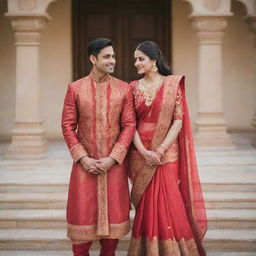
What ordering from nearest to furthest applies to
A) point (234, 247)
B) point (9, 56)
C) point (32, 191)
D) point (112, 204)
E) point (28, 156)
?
point (112, 204) < point (234, 247) < point (32, 191) < point (28, 156) < point (9, 56)

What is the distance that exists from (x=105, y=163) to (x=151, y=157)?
37 centimetres

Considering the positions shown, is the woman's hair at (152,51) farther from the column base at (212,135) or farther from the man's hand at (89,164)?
the column base at (212,135)

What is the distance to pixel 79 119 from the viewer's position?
13.0ft

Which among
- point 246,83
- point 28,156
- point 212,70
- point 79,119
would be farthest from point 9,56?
point 79,119

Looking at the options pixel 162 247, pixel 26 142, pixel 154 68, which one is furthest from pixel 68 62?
pixel 162 247

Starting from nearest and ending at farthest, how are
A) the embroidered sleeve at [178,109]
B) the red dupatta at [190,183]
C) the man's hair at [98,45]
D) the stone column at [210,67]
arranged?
the man's hair at [98,45], the embroidered sleeve at [178,109], the red dupatta at [190,183], the stone column at [210,67]

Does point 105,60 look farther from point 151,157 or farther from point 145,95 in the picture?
point 151,157

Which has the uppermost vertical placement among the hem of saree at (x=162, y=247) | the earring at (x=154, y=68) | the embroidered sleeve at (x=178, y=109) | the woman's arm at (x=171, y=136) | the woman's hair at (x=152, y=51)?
the woman's hair at (x=152, y=51)

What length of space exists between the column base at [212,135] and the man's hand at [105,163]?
11.5ft

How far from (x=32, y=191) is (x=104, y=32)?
4.00m

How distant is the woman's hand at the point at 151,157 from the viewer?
3.93 meters

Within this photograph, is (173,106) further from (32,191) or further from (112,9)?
(112,9)

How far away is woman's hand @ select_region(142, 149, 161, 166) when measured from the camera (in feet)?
12.9

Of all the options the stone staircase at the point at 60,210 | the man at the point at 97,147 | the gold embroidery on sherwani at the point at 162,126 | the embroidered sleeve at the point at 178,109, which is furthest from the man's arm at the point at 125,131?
the stone staircase at the point at 60,210
